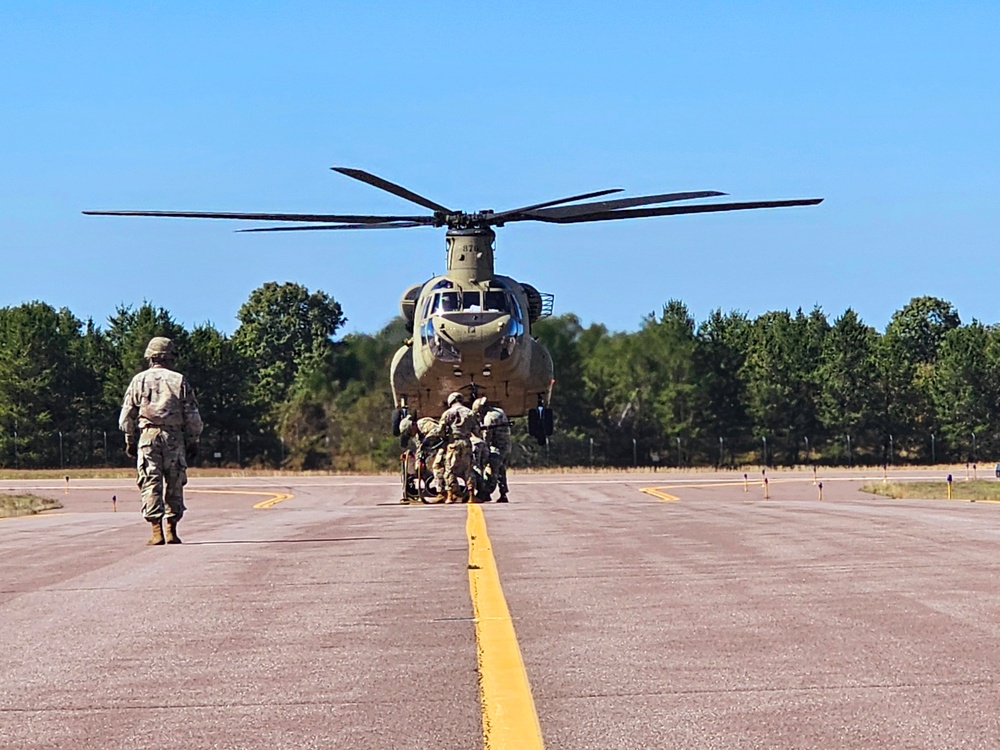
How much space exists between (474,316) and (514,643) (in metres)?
27.3

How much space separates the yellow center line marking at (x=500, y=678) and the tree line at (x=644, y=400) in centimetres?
7594

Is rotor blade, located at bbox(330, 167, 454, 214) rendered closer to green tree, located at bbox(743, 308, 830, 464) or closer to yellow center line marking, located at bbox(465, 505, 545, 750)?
yellow center line marking, located at bbox(465, 505, 545, 750)

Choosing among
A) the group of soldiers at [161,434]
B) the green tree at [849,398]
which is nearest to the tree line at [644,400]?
the green tree at [849,398]

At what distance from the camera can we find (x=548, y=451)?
93.8 metres

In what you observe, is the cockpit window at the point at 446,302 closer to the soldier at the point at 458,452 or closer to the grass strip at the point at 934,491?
the soldier at the point at 458,452

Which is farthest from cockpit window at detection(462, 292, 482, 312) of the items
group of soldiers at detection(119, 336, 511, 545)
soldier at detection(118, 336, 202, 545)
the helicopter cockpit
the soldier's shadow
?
the soldier's shadow

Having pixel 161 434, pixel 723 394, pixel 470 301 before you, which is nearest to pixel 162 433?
pixel 161 434

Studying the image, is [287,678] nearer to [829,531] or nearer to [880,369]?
[829,531]

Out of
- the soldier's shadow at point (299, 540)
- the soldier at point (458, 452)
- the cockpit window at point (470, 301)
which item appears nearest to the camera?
the soldier's shadow at point (299, 540)

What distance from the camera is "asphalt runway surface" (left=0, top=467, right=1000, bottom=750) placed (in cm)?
530

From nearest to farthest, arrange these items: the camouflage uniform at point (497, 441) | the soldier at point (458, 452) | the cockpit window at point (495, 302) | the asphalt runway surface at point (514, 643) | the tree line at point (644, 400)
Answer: the asphalt runway surface at point (514, 643)
the soldier at point (458, 452)
the camouflage uniform at point (497, 441)
the cockpit window at point (495, 302)
the tree line at point (644, 400)

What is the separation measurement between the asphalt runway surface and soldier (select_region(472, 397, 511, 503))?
1629cm

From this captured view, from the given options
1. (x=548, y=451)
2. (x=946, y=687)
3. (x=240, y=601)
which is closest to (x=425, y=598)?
(x=240, y=601)

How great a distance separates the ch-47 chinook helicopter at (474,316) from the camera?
34.1 metres
